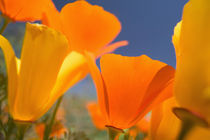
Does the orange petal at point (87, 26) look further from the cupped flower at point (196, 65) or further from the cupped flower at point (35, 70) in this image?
the cupped flower at point (196, 65)

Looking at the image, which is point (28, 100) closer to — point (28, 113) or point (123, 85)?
point (28, 113)

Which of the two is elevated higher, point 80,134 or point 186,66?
point 186,66

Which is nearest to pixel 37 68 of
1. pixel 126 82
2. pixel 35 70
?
pixel 35 70

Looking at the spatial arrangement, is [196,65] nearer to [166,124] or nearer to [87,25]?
[166,124]

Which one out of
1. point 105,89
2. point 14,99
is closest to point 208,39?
point 105,89

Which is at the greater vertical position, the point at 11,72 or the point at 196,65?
the point at 196,65

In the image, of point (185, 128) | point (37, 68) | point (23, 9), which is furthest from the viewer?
point (23, 9)

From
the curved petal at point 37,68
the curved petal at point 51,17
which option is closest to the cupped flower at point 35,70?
the curved petal at point 37,68

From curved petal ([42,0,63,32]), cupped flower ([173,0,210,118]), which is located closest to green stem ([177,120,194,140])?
cupped flower ([173,0,210,118])
